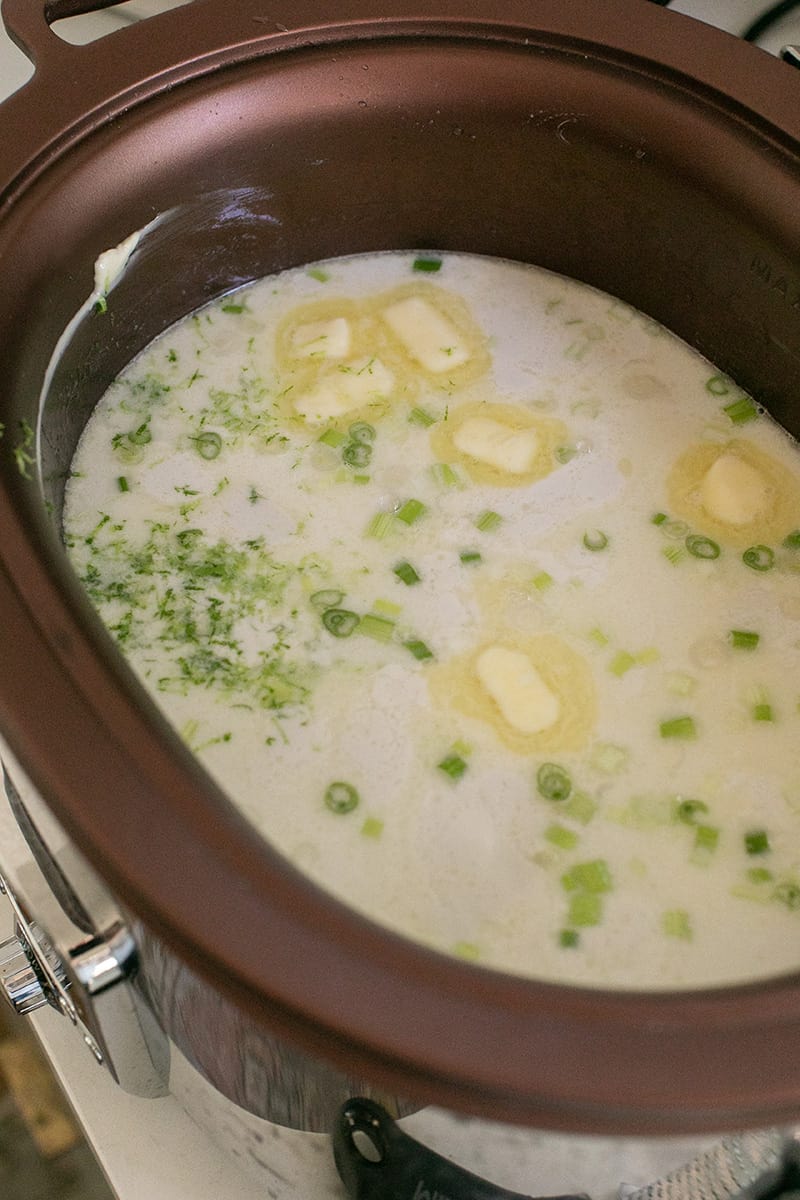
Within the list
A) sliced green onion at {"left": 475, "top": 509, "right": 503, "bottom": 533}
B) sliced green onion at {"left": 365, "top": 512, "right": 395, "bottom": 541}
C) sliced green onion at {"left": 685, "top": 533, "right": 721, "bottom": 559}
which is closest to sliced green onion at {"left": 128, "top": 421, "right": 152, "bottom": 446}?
sliced green onion at {"left": 365, "top": 512, "right": 395, "bottom": 541}

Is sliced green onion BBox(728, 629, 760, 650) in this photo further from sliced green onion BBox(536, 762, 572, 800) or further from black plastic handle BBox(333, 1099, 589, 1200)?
black plastic handle BBox(333, 1099, 589, 1200)

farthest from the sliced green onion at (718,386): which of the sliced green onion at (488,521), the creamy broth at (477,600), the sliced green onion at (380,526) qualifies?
the sliced green onion at (380,526)

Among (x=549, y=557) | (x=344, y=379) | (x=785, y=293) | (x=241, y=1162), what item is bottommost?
(x=241, y=1162)

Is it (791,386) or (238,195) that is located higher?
(238,195)

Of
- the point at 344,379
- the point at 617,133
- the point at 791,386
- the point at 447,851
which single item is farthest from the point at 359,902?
the point at 617,133

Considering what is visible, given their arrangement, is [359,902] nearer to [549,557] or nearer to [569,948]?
[569,948]

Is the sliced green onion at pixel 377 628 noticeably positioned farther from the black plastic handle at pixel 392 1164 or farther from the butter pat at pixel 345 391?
the black plastic handle at pixel 392 1164

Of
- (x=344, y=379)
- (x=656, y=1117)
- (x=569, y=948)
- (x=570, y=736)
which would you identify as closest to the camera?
(x=656, y=1117)
